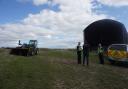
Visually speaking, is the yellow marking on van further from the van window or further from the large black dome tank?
the large black dome tank

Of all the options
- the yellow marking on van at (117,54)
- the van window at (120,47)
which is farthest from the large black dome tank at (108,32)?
the yellow marking on van at (117,54)

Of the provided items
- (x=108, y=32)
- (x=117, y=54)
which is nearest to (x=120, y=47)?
(x=117, y=54)

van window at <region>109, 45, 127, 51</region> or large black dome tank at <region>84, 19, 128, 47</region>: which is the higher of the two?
large black dome tank at <region>84, 19, 128, 47</region>

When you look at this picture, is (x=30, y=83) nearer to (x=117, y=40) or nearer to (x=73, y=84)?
(x=73, y=84)

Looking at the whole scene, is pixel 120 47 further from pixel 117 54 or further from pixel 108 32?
pixel 108 32

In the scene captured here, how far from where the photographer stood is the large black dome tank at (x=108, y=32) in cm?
4231

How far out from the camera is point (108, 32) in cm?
4256

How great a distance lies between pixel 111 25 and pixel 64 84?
3143 cm

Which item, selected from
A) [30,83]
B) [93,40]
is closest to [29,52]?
[93,40]

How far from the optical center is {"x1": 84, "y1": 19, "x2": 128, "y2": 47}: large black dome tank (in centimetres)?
4231

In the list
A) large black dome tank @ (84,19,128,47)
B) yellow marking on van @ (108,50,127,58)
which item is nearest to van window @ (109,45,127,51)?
yellow marking on van @ (108,50,127,58)

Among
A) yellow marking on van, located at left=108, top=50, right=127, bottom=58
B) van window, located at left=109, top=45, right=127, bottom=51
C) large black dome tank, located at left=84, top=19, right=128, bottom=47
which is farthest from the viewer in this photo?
large black dome tank, located at left=84, top=19, right=128, bottom=47

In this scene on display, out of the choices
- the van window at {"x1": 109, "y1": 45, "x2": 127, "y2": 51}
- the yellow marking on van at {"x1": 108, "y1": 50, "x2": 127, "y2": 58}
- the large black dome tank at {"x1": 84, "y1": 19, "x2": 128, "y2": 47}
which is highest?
the large black dome tank at {"x1": 84, "y1": 19, "x2": 128, "y2": 47}

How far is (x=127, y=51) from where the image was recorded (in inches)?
939
